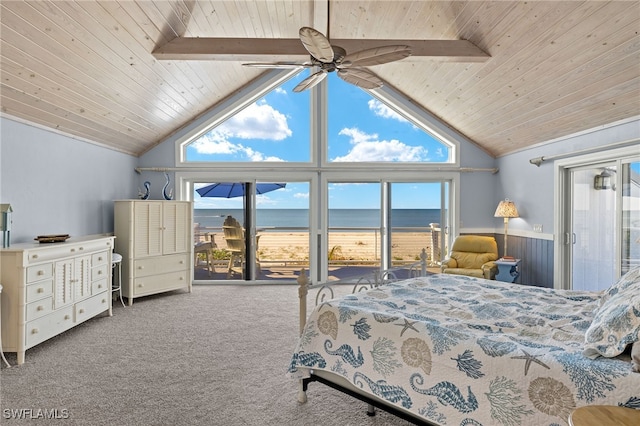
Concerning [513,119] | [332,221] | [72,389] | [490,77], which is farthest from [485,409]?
[332,221]

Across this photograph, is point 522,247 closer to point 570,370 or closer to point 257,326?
point 257,326

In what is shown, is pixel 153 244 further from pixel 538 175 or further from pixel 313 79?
pixel 538 175

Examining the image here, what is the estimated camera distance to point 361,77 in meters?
3.13

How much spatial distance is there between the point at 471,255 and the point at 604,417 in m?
4.55

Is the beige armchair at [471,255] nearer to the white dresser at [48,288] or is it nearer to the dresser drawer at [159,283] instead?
the dresser drawer at [159,283]

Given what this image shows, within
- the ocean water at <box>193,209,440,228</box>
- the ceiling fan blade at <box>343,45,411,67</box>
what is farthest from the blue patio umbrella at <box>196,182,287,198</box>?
the ceiling fan blade at <box>343,45,411,67</box>

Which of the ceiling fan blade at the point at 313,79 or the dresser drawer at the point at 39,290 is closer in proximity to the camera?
Result: the ceiling fan blade at the point at 313,79

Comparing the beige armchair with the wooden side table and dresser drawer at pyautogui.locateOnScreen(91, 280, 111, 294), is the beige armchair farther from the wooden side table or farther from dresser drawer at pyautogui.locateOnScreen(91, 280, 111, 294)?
dresser drawer at pyautogui.locateOnScreen(91, 280, 111, 294)

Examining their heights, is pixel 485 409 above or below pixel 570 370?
below

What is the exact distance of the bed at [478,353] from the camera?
150cm

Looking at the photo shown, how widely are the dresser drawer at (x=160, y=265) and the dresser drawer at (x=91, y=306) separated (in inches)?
28.4

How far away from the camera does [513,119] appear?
487 cm

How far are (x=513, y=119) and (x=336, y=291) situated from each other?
3485 mm

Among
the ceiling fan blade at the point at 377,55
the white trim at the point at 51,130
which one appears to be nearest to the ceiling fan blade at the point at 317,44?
the ceiling fan blade at the point at 377,55
